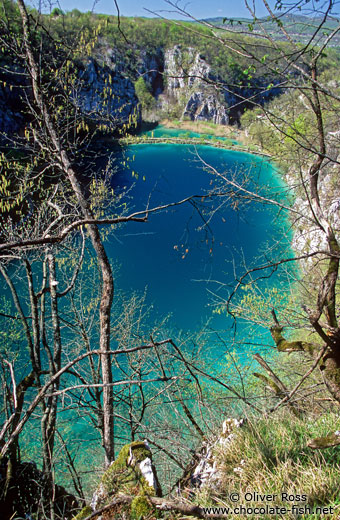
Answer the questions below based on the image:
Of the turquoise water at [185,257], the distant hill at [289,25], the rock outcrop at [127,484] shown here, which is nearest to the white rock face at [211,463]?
the rock outcrop at [127,484]

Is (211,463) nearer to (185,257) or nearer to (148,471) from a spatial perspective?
(148,471)

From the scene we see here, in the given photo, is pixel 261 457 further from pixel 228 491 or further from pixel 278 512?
pixel 278 512

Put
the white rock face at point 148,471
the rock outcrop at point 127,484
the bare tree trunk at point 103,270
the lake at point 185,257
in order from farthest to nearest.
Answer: the lake at point 185,257 → the bare tree trunk at point 103,270 → the white rock face at point 148,471 → the rock outcrop at point 127,484

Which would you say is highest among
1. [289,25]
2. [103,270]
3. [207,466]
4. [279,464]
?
[289,25]

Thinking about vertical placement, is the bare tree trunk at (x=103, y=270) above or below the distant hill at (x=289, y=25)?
below

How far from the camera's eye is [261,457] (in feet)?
6.70

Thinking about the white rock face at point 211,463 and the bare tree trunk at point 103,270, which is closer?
the white rock face at point 211,463

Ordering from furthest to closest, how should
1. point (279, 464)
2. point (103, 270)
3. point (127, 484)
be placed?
1. point (103, 270)
2. point (127, 484)
3. point (279, 464)

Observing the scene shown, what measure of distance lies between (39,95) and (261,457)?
3.45m

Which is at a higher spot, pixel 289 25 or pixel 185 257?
pixel 289 25

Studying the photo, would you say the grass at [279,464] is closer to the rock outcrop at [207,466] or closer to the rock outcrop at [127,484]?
the rock outcrop at [207,466]

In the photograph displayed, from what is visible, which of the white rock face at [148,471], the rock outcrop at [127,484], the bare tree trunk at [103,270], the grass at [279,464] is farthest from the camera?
the bare tree trunk at [103,270]

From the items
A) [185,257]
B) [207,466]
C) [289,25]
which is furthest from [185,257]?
[289,25]

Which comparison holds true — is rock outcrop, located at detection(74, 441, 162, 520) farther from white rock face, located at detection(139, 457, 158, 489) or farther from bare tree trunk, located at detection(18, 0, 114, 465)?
bare tree trunk, located at detection(18, 0, 114, 465)
